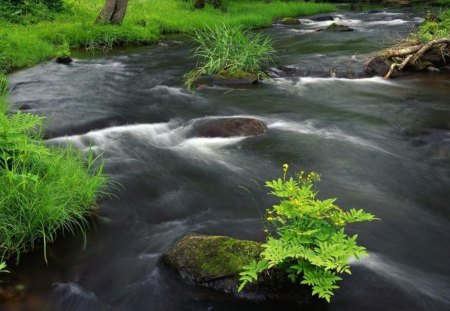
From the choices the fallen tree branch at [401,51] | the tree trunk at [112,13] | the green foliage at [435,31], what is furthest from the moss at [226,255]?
the tree trunk at [112,13]

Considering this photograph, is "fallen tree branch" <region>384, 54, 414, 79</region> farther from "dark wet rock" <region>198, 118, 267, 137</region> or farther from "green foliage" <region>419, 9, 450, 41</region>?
"dark wet rock" <region>198, 118, 267, 137</region>

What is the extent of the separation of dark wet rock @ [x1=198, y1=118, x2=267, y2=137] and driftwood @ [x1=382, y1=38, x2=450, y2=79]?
5.64 m

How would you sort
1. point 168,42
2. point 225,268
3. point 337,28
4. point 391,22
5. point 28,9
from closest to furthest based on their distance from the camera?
point 225,268 < point 168,42 < point 28,9 < point 337,28 < point 391,22

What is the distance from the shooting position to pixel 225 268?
13.1 feet

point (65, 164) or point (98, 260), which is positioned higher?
point (65, 164)

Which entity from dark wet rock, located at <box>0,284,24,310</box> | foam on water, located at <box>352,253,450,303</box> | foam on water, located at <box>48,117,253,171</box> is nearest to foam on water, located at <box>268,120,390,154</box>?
foam on water, located at <box>48,117,253,171</box>

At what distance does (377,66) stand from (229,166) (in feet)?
24.7

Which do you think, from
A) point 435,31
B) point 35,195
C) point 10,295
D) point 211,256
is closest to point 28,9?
point 435,31

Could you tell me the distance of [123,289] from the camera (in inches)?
166

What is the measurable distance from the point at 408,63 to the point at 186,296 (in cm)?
1108

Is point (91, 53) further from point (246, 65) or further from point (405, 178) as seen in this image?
point (405, 178)

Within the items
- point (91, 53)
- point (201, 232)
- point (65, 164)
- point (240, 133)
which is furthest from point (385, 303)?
point (91, 53)

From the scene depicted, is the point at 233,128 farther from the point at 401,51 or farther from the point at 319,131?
the point at 401,51

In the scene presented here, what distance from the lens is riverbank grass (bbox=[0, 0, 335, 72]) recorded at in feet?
45.8
